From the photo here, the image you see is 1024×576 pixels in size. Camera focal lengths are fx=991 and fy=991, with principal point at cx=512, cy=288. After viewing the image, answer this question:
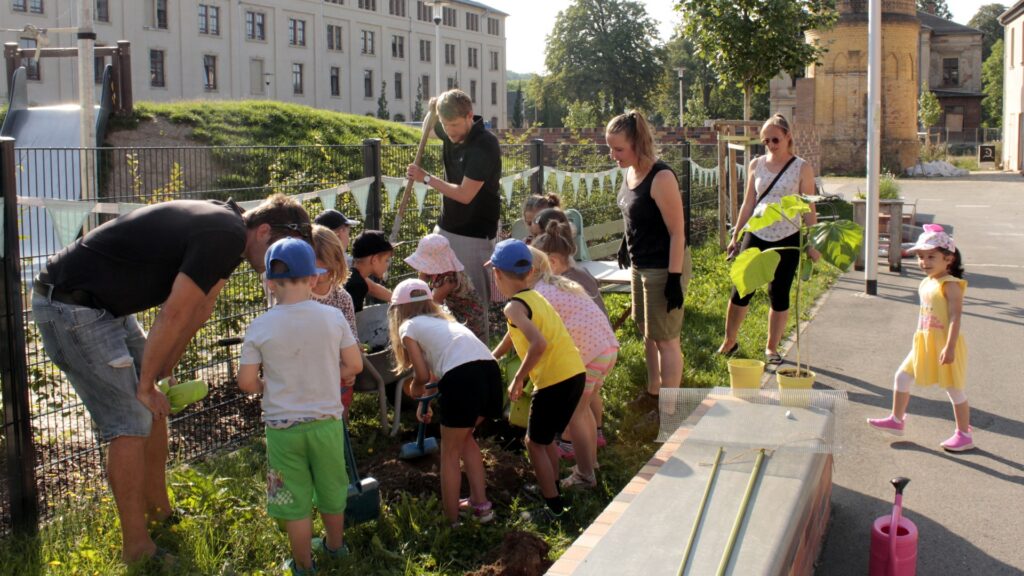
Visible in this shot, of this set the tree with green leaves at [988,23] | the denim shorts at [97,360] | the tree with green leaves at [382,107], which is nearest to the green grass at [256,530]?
the denim shorts at [97,360]

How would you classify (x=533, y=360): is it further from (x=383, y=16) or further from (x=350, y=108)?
(x=383, y=16)

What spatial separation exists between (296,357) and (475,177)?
102 inches

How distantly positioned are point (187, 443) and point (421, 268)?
174cm

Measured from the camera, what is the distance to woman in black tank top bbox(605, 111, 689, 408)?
614cm

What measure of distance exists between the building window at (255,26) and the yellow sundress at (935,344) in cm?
6465

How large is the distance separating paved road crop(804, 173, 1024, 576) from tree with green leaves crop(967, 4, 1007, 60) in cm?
10902

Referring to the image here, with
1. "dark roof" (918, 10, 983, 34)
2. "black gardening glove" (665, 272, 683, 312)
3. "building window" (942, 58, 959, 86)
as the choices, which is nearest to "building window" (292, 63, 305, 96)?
"dark roof" (918, 10, 983, 34)

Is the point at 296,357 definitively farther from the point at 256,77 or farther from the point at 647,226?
the point at 256,77

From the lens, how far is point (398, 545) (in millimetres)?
4555

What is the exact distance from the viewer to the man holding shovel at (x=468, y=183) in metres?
6.32

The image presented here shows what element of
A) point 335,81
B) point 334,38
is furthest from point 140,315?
point 334,38

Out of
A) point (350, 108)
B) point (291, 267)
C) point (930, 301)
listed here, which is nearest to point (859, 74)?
point (350, 108)

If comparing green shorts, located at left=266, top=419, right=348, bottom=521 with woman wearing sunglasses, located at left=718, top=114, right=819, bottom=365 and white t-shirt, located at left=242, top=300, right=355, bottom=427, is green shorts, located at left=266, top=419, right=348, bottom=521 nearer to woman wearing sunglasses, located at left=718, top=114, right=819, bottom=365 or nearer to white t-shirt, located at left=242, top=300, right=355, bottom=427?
white t-shirt, located at left=242, top=300, right=355, bottom=427

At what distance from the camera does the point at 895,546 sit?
13.0ft
